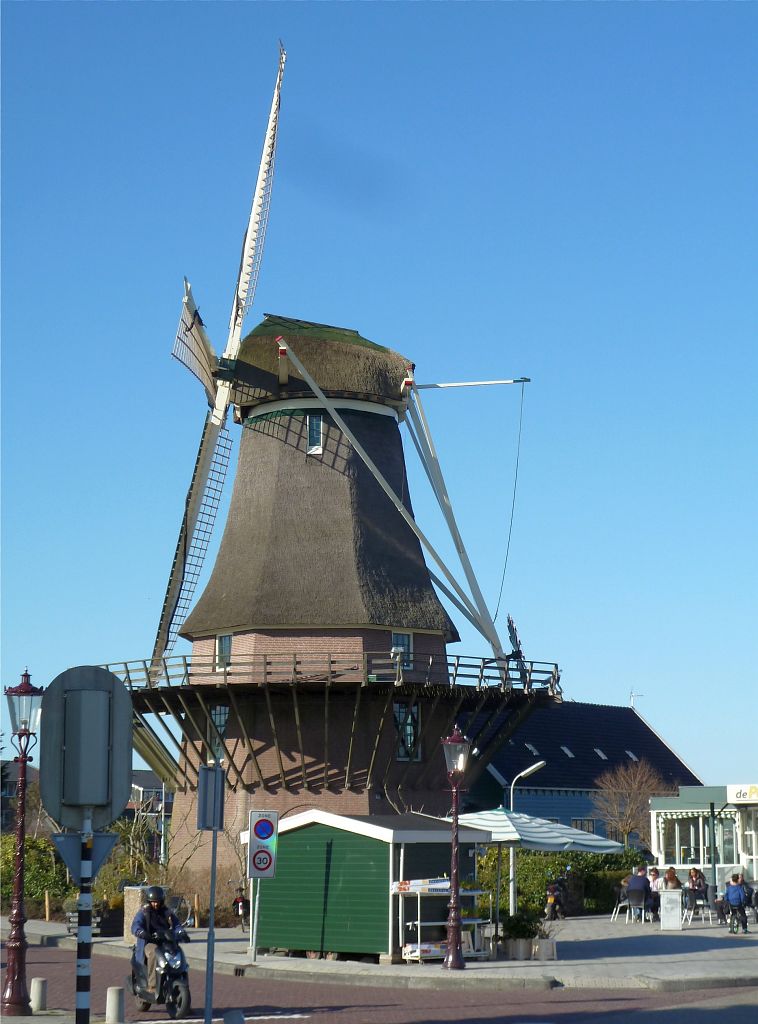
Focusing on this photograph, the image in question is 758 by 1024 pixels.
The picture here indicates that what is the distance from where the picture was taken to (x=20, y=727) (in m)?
15.9

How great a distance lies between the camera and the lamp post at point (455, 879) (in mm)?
19391

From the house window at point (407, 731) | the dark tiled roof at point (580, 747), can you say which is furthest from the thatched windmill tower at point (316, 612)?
the dark tiled roof at point (580, 747)

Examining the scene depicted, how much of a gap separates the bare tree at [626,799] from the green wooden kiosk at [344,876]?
79.8ft

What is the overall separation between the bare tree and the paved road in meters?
28.0

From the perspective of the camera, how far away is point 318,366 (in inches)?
1268

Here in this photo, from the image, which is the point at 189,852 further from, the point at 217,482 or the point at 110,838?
the point at 110,838

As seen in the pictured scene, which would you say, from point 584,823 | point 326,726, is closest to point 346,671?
point 326,726

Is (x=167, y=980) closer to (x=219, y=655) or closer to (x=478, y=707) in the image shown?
(x=219, y=655)

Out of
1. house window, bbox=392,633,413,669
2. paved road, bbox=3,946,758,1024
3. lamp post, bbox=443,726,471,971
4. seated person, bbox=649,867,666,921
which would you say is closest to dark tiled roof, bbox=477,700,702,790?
seated person, bbox=649,867,666,921

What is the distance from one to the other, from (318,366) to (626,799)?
22.1 metres

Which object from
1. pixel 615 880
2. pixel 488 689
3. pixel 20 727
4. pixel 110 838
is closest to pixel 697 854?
pixel 615 880

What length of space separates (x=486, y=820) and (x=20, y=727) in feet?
32.5

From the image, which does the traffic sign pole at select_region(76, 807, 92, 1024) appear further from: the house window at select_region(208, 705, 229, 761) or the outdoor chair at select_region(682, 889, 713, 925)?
the house window at select_region(208, 705, 229, 761)

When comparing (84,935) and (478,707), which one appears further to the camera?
(478,707)
